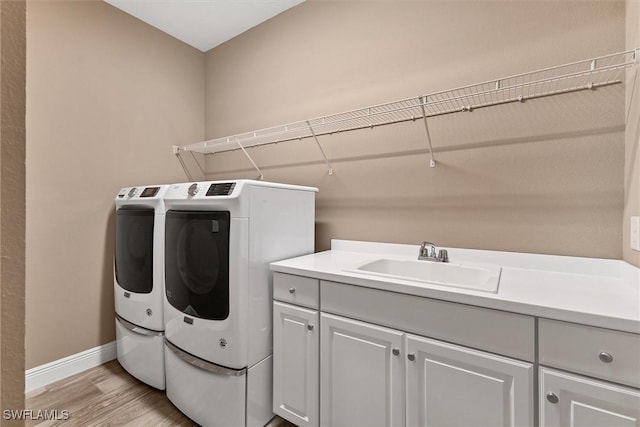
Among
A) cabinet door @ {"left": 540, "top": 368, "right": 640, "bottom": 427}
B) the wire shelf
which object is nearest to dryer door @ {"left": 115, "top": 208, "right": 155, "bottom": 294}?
the wire shelf

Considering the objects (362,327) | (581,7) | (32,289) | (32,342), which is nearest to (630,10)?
(581,7)

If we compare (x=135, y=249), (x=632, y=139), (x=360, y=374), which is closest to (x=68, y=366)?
(x=135, y=249)

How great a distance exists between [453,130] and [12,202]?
5.74 ft

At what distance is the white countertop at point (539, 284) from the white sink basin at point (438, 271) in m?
0.05

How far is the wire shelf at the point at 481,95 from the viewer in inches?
47.8

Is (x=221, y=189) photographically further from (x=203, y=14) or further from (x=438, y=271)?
(x=203, y=14)

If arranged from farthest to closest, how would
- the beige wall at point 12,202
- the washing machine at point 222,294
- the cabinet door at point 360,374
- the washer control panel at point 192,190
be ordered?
the washer control panel at point 192,190
the washing machine at point 222,294
the cabinet door at point 360,374
the beige wall at point 12,202

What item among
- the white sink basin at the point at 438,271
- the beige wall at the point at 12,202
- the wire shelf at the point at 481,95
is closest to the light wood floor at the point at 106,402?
the white sink basin at the point at 438,271

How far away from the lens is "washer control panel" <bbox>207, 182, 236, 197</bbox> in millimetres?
1428

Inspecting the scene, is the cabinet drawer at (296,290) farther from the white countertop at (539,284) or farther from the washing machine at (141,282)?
the washing machine at (141,282)

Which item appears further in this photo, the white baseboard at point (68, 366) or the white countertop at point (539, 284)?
the white baseboard at point (68, 366)

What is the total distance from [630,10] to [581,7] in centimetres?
20

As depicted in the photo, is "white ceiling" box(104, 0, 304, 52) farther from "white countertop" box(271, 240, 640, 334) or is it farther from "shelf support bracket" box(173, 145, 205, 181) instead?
"white countertop" box(271, 240, 640, 334)

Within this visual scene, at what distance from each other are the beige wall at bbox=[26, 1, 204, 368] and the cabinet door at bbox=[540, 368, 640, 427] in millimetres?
2705
